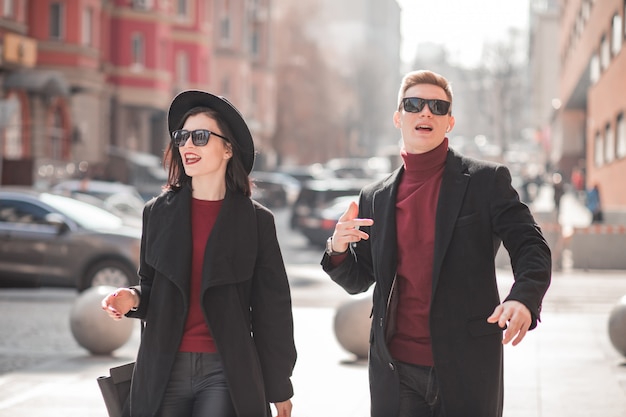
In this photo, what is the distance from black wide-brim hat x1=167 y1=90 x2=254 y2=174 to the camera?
16.9ft

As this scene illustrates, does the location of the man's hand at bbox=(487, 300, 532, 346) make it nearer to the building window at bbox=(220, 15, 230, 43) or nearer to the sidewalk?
the sidewalk

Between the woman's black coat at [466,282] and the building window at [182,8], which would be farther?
the building window at [182,8]

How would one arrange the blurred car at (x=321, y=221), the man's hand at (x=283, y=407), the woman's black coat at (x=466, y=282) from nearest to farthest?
the woman's black coat at (x=466, y=282) → the man's hand at (x=283, y=407) → the blurred car at (x=321, y=221)

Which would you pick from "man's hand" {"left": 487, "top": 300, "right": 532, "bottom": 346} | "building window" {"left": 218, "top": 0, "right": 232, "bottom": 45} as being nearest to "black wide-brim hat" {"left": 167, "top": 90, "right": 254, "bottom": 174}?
"man's hand" {"left": 487, "top": 300, "right": 532, "bottom": 346}

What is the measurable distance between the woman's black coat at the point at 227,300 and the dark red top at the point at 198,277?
0.11ft

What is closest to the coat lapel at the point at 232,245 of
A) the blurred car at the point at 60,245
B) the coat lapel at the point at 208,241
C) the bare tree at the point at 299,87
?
the coat lapel at the point at 208,241

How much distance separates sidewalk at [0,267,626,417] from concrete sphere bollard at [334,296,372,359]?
0.17 m

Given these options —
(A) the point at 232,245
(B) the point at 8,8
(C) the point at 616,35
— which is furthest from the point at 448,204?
(B) the point at 8,8

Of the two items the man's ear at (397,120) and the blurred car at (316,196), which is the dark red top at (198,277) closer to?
the man's ear at (397,120)

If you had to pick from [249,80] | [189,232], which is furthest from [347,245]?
[249,80]

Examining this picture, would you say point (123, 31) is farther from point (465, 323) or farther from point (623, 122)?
point (465, 323)

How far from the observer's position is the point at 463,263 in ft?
15.6

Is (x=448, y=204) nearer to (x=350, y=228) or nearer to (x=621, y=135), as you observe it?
(x=350, y=228)

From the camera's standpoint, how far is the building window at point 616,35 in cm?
3647
